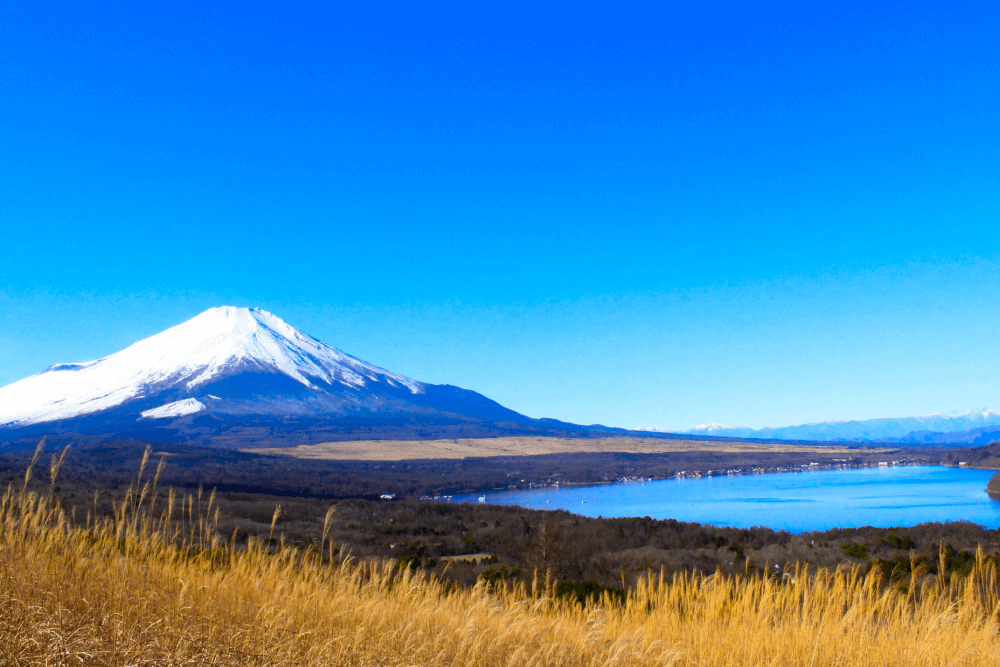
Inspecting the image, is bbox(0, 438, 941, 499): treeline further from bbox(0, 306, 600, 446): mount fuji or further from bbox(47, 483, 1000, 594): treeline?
bbox(0, 306, 600, 446): mount fuji

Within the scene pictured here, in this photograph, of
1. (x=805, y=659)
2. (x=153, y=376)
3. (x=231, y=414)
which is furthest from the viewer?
(x=153, y=376)

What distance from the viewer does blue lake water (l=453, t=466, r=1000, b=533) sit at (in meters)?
39.2

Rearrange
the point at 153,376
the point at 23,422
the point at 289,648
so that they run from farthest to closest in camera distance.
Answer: the point at 153,376
the point at 23,422
the point at 289,648

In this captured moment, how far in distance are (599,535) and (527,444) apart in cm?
12794

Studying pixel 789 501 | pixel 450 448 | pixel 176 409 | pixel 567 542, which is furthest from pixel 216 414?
pixel 567 542

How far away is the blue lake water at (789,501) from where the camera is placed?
39.2m

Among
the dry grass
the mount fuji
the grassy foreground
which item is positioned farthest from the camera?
the mount fuji

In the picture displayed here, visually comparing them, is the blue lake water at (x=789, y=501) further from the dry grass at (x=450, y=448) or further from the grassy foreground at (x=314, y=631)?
the dry grass at (x=450, y=448)

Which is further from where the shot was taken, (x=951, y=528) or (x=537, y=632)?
(x=951, y=528)

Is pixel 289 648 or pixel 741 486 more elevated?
pixel 289 648

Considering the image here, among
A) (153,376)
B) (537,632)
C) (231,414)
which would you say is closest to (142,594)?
(537,632)

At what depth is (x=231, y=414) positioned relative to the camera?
164375mm

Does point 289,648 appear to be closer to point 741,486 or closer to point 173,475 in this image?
point 173,475

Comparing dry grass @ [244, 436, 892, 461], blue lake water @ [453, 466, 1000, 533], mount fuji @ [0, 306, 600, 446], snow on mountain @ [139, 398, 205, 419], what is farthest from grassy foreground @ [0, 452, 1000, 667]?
snow on mountain @ [139, 398, 205, 419]
